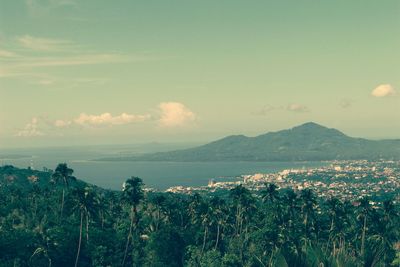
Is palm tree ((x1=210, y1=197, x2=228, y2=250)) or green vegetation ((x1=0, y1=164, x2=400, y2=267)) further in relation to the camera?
palm tree ((x1=210, y1=197, x2=228, y2=250))

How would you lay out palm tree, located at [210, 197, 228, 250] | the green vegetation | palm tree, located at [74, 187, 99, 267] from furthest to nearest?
palm tree, located at [210, 197, 228, 250] < palm tree, located at [74, 187, 99, 267] < the green vegetation

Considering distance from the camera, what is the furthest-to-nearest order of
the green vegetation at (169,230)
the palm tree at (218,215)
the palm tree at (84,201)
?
the palm tree at (218,215) → the palm tree at (84,201) → the green vegetation at (169,230)

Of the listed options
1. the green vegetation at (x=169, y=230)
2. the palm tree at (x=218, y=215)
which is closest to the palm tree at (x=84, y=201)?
the green vegetation at (x=169, y=230)

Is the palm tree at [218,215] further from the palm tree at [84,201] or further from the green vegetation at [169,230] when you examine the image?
the palm tree at [84,201]

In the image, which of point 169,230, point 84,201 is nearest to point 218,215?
point 169,230

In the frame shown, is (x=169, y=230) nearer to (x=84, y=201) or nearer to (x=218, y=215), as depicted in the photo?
(x=218, y=215)

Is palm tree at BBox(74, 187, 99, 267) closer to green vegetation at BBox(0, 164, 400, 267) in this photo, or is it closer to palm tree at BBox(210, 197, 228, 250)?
green vegetation at BBox(0, 164, 400, 267)

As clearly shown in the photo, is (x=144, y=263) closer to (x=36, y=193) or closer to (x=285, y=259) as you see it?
(x=36, y=193)

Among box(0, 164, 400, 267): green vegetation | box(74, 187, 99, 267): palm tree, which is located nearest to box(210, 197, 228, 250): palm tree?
box(0, 164, 400, 267): green vegetation

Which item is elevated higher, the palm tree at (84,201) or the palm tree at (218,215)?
the palm tree at (84,201)

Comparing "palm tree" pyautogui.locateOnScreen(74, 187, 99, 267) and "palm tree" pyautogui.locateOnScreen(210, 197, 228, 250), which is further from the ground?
"palm tree" pyautogui.locateOnScreen(74, 187, 99, 267)
